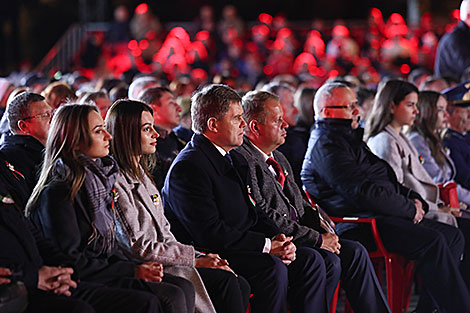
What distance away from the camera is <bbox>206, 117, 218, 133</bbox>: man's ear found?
4.32 m

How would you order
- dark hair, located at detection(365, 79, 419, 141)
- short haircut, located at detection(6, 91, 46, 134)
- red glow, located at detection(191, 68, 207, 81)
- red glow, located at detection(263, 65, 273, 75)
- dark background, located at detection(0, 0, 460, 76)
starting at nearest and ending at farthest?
1. short haircut, located at detection(6, 91, 46, 134)
2. dark hair, located at detection(365, 79, 419, 141)
3. red glow, located at detection(191, 68, 207, 81)
4. red glow, located at detection(263, 65, 273, 75)
5. dark background, located at detection(0, 0, 460, 76)

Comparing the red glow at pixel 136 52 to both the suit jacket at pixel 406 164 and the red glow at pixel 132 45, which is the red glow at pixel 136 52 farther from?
the suit jacket at pixel 406 164

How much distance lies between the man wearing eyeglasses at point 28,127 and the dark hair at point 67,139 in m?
0.64

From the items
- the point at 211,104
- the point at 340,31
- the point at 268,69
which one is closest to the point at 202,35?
the point at 268,69

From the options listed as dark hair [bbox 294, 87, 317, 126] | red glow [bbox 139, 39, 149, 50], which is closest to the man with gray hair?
dark hair [bbox 294, 87, 317, 126]

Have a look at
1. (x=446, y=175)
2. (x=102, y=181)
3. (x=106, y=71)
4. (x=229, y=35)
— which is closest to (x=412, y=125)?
(x=446, y=175)

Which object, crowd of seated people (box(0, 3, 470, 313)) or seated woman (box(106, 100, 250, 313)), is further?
seated woman (box(106, 100, 250, 313))

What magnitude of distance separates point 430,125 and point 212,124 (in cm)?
265

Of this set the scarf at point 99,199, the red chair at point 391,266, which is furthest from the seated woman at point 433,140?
the scarf at point 99,199

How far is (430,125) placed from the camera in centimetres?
636

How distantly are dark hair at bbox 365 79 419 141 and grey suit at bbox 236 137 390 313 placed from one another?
1468mm

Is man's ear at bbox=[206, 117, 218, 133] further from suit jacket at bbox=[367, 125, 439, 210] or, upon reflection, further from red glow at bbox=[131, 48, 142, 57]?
red glow at bbox=[131, 48, 142, 57]

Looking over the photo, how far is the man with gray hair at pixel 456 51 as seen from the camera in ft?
29.9

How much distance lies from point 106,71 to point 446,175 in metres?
7.23
